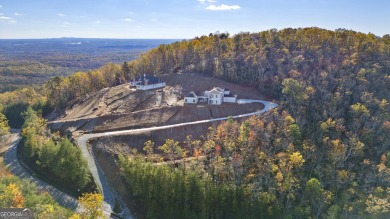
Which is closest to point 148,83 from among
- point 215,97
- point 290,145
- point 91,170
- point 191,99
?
point 191,99

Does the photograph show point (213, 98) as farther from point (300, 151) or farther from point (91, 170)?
point (91, 170)

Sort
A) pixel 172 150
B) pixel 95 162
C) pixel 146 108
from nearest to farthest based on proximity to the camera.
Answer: pixel 172 150, pixel 95 162, pixel 146 108

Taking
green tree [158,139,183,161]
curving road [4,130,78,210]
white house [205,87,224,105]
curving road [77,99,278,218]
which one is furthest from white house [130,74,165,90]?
curving road [4,130,78,210]

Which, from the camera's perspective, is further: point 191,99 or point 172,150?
point 191,99

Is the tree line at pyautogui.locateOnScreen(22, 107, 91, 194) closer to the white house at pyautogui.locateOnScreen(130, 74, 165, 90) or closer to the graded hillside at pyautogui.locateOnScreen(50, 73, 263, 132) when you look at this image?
the graded hillside at pyautogui.locateOnScreen(50, 73, 263, 132)

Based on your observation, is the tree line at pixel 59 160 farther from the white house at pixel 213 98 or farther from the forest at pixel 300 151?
the white house at pixel 213 98
